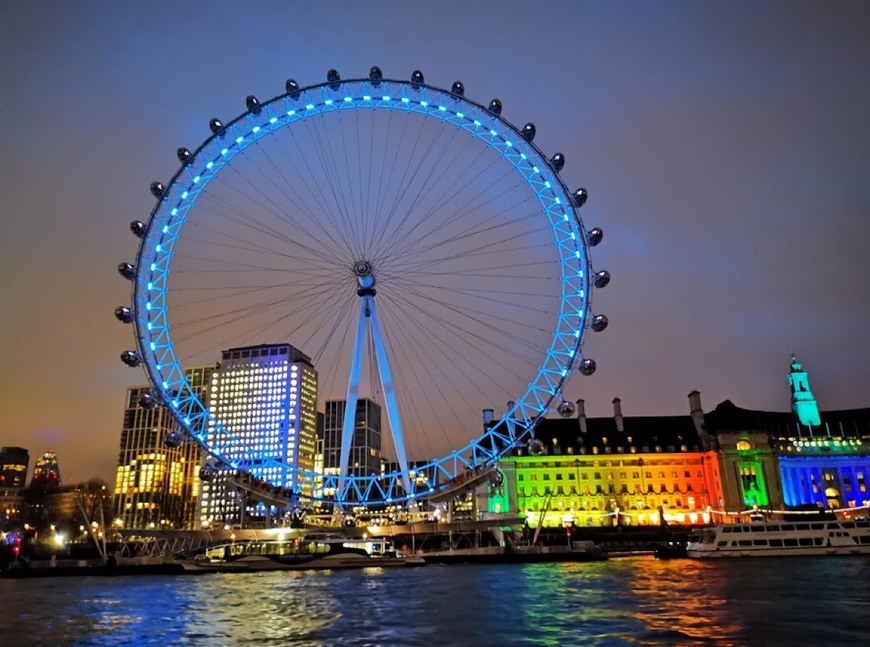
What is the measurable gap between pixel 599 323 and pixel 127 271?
1219 inches

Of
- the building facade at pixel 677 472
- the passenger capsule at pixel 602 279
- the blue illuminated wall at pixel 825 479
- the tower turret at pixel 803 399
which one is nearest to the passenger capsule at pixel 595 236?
the passenger capsule at pixel 602 279

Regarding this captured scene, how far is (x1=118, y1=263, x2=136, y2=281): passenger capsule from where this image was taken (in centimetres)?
4662

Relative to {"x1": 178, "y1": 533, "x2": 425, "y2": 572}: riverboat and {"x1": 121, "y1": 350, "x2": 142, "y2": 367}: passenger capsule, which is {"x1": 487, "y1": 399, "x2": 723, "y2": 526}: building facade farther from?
{"x1": 121, "y1": 350, "x2": 142, "y2": 367}: passenger capsule

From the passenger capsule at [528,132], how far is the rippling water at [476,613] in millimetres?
27695

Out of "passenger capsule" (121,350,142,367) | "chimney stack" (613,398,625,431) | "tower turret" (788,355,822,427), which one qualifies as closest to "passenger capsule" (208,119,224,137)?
"passenger capsule" (121,350,142,367)

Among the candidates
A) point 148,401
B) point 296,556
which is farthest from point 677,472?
point 148,401

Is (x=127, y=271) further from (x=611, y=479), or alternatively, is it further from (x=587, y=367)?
(x=611, y=479)

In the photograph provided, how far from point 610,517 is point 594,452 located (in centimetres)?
1065

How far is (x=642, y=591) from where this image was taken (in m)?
29.7

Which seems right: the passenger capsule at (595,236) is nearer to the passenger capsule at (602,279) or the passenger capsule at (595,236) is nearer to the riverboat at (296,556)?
the passenger capsule at (602,279)

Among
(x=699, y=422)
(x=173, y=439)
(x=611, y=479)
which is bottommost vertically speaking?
(x=173, y=439)

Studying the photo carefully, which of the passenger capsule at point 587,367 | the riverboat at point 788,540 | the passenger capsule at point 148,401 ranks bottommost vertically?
the riverboat at point 788,540

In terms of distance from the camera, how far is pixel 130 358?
152 feet

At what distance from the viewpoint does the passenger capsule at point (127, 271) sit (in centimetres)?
4662
